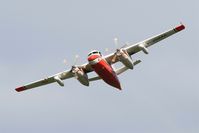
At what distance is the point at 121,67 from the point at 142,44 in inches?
249

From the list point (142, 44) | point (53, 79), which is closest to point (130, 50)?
point (142, 44)

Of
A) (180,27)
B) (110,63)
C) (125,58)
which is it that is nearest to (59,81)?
(110,63)

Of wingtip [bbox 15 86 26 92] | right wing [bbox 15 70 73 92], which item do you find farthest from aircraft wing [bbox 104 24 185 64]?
wingtip [bbox 15 86 26 92]

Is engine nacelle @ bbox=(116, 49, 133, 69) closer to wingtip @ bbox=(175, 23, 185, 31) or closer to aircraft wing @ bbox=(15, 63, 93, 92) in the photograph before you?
aircraft wing @ bbox=(15, 63, 93, 92)

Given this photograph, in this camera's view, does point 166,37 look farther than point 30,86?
No

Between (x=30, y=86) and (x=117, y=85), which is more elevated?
(x=30, y=86)

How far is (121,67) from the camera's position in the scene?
4715 inches

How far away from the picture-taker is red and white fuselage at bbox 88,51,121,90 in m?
113

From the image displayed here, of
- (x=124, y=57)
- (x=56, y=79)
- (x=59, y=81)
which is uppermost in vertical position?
(x=56, y=79)

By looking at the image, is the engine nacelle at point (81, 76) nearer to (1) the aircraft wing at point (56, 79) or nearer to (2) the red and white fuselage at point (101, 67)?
(1) the aircraft wing at point (56, 79)

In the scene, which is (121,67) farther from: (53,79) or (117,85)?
Answer: (53,79)

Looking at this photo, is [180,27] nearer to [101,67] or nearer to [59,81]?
[101,67]

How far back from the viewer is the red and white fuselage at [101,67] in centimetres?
11256

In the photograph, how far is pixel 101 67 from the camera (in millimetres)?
112562
